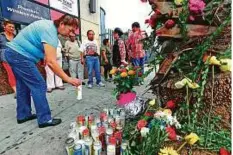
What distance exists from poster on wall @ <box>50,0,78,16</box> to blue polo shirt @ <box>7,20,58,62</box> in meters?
4.68

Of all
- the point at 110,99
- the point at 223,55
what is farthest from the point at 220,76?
the point at 110,99

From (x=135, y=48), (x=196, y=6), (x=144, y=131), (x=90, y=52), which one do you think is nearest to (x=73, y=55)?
(x=90, y=52)

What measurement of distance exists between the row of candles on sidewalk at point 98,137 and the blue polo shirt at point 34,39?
1005mm

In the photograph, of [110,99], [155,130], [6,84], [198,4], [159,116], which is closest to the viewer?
[155,130]

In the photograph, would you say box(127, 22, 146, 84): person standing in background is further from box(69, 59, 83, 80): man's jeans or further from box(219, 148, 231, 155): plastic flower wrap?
box(219, 148, 231, 155): plastic flower wrap

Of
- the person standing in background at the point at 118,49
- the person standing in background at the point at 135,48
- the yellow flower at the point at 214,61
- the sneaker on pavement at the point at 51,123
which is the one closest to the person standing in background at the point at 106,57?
the person standing in background at the point at 118,49

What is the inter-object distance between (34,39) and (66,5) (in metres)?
5.68

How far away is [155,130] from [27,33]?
6.29 ft

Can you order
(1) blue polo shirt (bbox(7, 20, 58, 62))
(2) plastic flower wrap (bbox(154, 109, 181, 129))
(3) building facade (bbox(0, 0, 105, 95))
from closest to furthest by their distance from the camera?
(2) plastic flower wrap (bbox(154, 109, 181, 129))
(1) blue polo shirt (bbox(7, 20, 58, 62))
(3) building facade (bbox(0, 0, 105, 95))

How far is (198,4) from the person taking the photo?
220cm

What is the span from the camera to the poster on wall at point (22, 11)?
5543 mm

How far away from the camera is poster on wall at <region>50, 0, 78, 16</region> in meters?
7.58

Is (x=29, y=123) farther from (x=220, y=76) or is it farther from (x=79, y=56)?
(x=79, y=56)

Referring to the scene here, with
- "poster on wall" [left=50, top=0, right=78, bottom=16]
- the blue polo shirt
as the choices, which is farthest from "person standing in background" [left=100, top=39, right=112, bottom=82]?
the blue polo shirt
